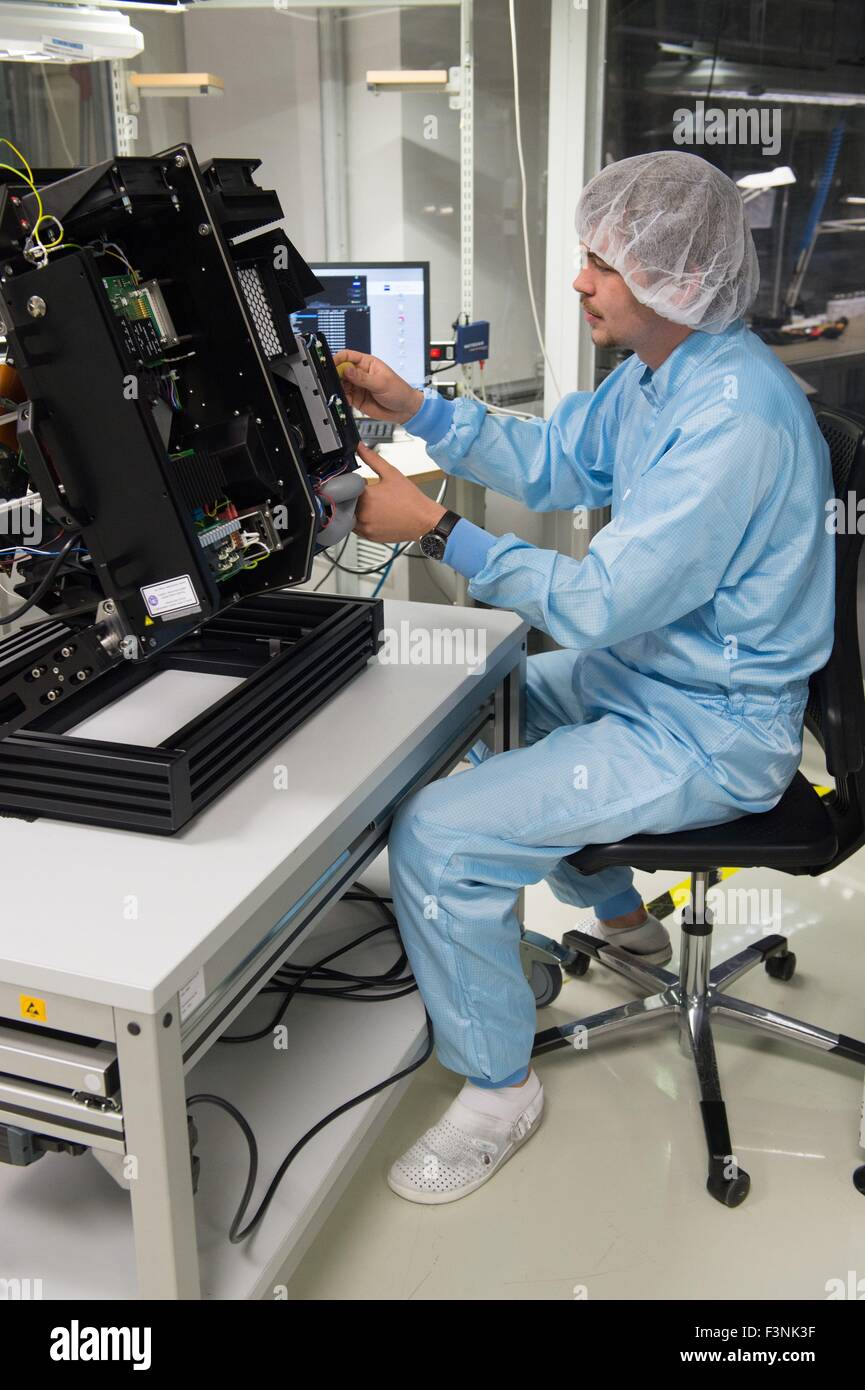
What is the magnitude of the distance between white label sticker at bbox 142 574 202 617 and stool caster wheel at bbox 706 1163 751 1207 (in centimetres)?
112

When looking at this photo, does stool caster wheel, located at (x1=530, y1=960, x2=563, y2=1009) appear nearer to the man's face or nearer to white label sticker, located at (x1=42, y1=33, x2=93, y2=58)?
the man's face

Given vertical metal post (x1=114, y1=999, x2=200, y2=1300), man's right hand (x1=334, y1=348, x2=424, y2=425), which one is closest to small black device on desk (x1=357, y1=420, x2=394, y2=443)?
man's right hand (x1=334, y1=348, x2=424, y2=425)

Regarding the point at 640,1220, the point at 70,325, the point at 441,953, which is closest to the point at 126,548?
the point at 70,325

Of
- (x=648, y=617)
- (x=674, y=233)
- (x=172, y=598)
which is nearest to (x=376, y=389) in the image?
(x=674, y=233)

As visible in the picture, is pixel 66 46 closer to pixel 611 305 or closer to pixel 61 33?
pixel 61 33

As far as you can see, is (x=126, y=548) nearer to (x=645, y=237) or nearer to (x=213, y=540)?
(x=213, y=540)

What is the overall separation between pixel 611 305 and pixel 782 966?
127 cm

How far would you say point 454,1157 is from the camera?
5.47 ft

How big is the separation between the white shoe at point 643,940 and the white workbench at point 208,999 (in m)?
0.65

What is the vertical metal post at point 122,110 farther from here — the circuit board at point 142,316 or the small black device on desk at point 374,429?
the circuit board at point 142,316

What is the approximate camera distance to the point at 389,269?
9.64 feet

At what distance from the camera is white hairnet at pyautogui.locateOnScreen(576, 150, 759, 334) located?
1543mm

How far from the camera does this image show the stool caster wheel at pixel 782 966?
2160 millimetres

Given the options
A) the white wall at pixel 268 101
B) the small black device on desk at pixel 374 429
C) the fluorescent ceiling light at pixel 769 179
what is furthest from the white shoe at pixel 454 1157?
the white wall at pixel 268 101
